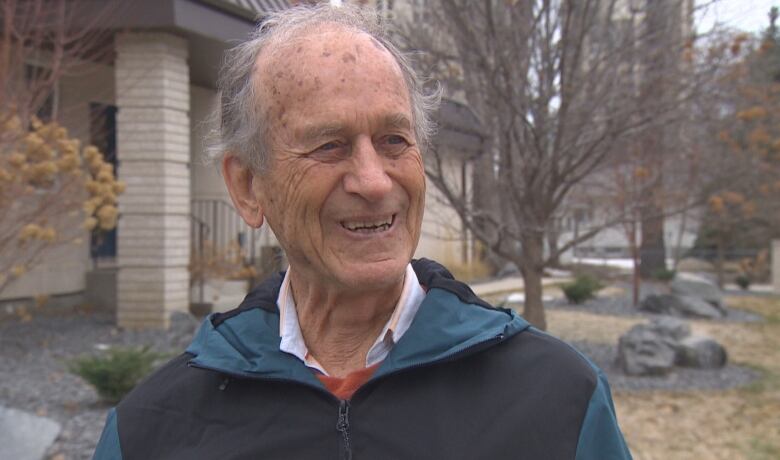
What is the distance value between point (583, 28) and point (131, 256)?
18.0 feet

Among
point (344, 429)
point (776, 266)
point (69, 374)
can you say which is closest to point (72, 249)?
point (69, 374)

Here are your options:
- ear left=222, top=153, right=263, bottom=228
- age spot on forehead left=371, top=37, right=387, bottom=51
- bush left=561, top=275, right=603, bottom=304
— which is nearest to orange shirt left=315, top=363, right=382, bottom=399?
ear left=222, top=153, right=263, bottom=228

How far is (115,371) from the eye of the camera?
5164 mm

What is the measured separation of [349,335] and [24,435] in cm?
357

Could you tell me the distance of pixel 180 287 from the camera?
8.58m

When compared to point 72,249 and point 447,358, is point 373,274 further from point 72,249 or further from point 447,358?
point 72,249

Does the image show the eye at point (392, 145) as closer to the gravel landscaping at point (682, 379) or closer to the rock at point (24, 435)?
the rock at point (24, 435)

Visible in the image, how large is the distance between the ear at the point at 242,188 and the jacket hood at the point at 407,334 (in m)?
0.21

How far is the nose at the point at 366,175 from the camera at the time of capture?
1446 millimetres

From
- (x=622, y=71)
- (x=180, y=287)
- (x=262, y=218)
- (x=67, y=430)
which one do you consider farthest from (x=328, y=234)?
(x=180, y=287)

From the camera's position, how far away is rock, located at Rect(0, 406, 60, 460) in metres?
4.24

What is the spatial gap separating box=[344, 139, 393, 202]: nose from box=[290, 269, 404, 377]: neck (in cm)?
21

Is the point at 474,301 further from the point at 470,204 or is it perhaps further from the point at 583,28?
the point at 470,204

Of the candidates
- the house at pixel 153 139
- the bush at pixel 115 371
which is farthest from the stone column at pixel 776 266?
the bush at pixel 115 371
